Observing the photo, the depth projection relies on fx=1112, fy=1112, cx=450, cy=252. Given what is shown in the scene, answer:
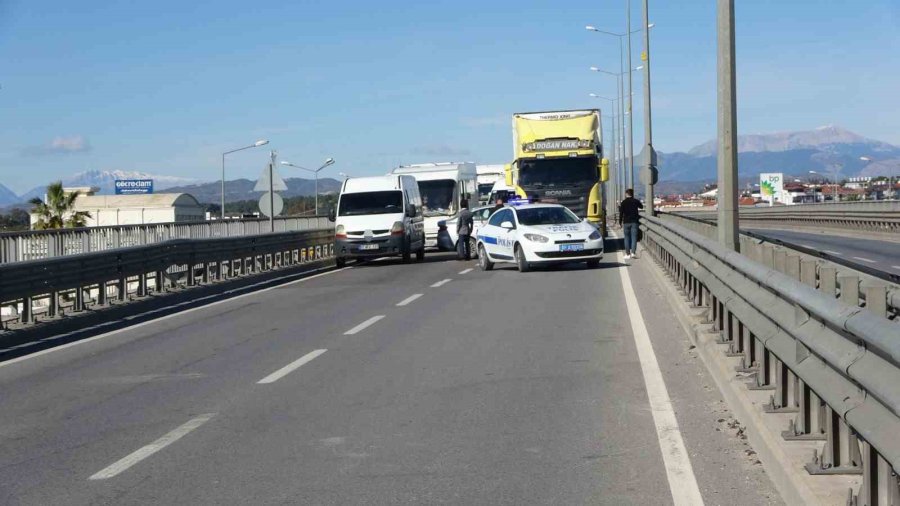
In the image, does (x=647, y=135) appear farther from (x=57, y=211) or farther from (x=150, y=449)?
(x=57, y=211)

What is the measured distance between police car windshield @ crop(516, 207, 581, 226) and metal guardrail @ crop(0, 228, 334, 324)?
243 inches

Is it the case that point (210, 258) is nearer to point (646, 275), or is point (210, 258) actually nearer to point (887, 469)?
point (646, 275)

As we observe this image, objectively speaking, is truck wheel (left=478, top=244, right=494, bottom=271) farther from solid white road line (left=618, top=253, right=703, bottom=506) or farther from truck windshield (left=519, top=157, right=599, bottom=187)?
solid white road line (left=618, top=253, right=703, bottom=506)

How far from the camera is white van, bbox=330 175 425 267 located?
96.7 ft

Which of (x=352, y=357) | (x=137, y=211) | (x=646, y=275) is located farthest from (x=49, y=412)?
(x=137, y=211)

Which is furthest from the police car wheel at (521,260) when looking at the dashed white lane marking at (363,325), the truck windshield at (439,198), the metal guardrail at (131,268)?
the truck windshield at (439,198)

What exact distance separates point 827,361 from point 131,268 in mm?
15071

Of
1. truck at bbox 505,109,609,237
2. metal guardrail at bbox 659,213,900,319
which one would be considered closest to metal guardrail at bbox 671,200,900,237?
truck at bbox 505,109,609,237

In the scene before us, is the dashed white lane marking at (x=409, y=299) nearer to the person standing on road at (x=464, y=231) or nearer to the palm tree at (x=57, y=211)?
the person standing on road at (x=464, y=231)

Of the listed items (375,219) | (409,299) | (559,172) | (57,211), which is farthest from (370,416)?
(57,211)

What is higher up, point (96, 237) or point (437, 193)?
point (437, 193)

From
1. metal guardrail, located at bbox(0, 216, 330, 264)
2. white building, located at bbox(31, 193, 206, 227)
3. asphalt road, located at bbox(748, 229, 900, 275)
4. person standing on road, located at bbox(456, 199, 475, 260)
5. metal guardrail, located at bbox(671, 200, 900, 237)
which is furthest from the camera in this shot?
white building, located at bbox(31, 193, 206, 227)

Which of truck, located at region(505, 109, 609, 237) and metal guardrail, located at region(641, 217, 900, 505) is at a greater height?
truck, located at region(505, 109, 609, 237)

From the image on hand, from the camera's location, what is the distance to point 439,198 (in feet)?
130
